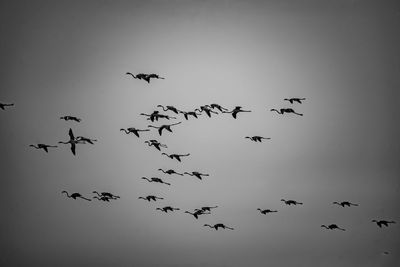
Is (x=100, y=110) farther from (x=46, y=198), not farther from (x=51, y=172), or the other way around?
(x=46, y=198)

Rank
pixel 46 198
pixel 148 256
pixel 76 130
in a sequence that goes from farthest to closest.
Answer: pixel 148 256 < pixel 46 198 < pixel 76 130

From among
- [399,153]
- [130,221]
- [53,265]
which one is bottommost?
[53,265]

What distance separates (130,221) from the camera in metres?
34.0

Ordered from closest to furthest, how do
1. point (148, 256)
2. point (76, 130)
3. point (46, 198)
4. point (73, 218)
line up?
point (76, 130), point (46, 198), point (73, 218), point (148, 256)

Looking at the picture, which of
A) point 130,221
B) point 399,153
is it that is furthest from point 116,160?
point 399,153

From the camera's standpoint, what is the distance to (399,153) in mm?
31172

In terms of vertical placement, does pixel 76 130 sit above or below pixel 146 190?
above

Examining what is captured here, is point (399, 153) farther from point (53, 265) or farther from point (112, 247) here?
point (53, 265)

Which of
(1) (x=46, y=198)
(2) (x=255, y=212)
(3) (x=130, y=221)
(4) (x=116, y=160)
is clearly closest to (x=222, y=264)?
(2) (x=255, y=212)

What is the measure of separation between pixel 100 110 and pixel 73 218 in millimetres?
12083

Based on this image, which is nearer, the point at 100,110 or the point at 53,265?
the point at 100,110

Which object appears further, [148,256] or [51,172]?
[148,256]

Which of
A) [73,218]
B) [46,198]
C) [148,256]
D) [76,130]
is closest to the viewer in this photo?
[76,130]

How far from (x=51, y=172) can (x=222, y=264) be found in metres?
20.4
